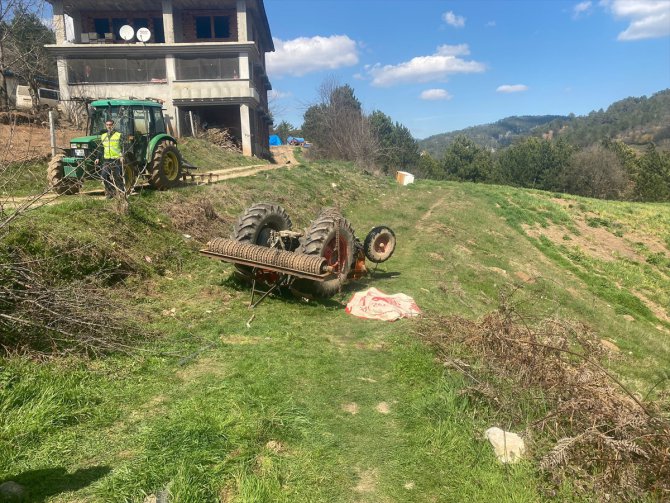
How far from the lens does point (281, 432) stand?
13.1ft

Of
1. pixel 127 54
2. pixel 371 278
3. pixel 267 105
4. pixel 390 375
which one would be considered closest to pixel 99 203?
pixel 371 278

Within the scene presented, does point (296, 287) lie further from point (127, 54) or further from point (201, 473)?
point (127, 54)

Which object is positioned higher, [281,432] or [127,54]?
[127,54]

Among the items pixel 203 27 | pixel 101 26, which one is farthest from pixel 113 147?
pixel 101 26

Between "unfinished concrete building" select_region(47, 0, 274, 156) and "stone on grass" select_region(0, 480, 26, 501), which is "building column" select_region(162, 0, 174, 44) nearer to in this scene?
"unfinished concrete building" select_region(47, 0, 274, 156)

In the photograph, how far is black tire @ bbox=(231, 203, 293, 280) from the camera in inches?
315

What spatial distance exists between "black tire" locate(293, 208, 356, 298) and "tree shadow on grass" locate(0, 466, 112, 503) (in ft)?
15.1

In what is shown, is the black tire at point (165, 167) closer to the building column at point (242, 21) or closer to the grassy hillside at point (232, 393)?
the grassy hillside at point (232, 393)

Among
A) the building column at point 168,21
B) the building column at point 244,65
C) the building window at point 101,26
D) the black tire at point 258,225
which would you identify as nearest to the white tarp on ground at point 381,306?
the black tire at point 258,225

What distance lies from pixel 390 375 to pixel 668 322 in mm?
14994

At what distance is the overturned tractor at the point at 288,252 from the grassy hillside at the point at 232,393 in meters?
0.37

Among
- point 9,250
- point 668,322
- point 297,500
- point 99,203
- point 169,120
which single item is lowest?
point 668,322

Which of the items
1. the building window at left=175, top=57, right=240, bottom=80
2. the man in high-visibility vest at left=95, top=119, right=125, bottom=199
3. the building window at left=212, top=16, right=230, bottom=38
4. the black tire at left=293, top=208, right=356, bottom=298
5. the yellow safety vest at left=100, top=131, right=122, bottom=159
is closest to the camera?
the black tire at left=293, top=208, right=356, bottom=298

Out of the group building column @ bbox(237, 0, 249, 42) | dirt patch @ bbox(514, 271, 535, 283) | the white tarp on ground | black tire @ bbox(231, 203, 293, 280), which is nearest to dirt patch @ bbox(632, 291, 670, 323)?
dirt patch @ bbox(514, 271, 535, 283)
